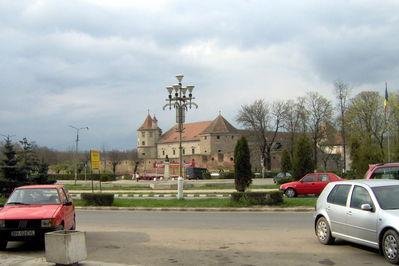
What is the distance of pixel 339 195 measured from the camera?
12125 mm

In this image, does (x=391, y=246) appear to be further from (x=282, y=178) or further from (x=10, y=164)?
(x=282, y=178)

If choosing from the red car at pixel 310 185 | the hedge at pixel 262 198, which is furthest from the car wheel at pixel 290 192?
the hedge at pixel 262 198

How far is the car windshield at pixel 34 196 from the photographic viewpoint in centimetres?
1383

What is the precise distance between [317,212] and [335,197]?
2.68ft

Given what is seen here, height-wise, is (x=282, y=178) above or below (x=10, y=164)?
below

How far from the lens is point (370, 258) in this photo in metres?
10.6

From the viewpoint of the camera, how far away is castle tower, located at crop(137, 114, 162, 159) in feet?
557

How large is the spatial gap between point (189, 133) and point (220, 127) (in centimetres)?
1912

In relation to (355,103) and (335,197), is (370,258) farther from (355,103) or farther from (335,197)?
(355,103)

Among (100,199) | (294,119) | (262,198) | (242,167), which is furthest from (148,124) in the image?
(262,198)

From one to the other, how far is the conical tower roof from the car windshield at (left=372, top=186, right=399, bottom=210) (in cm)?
13757

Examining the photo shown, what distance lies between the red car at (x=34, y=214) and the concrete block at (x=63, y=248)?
2.24 metres

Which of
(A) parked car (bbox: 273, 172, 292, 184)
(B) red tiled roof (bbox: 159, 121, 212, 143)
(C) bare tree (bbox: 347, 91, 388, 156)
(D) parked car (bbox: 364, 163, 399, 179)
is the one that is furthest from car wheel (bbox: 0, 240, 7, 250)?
(B) red tiled roof (bbox: 159, 121, 212, 143)

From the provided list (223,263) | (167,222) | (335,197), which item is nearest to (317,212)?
(335,197)
